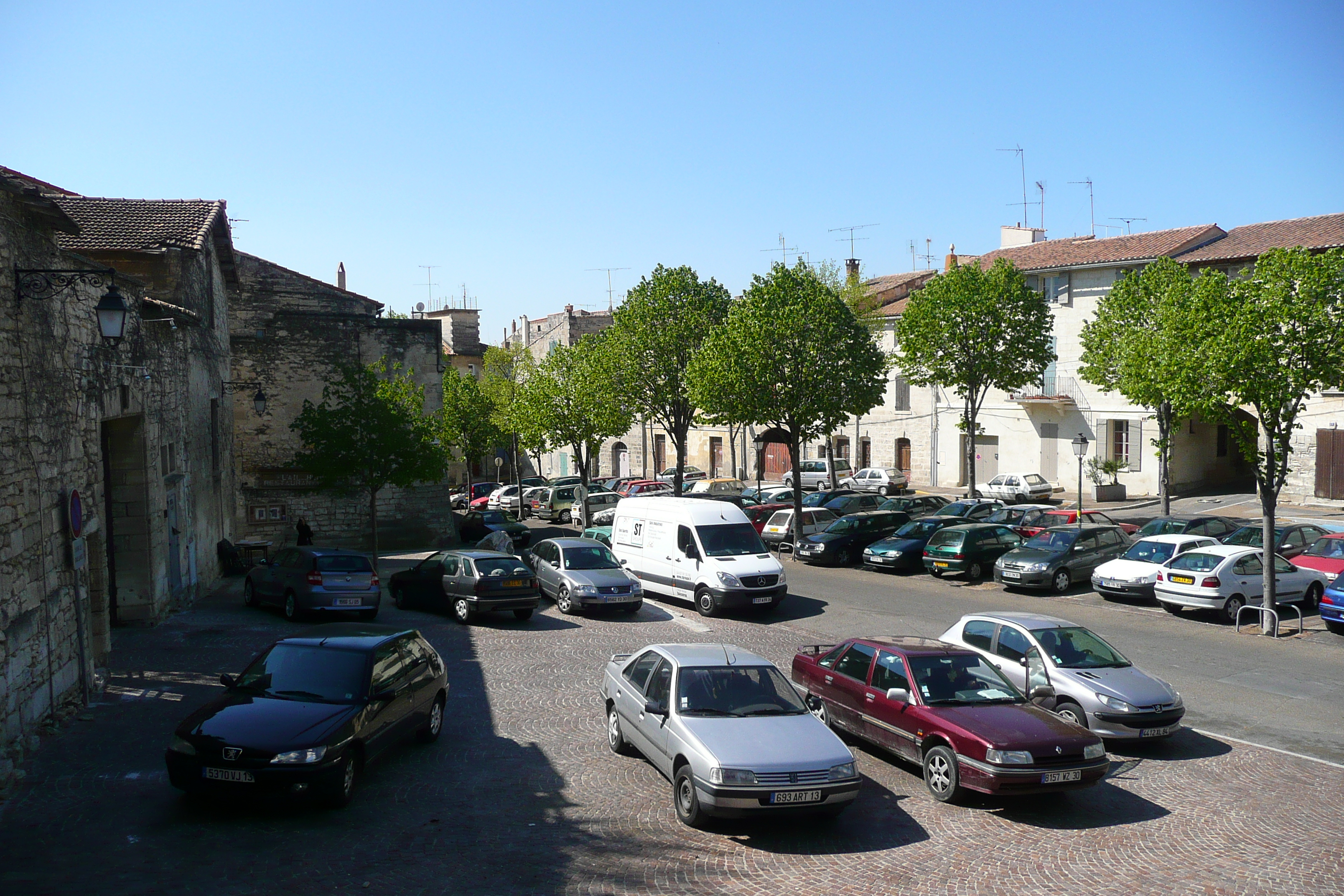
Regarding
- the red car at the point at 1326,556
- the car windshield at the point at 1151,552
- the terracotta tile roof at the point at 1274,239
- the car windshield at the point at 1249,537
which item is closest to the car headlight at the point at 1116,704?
the car windshield at the point at 1151,552

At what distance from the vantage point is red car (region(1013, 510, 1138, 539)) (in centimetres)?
2703

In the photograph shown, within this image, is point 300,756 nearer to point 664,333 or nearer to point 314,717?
point 314,717

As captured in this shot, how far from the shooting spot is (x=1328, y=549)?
20703 millimetres

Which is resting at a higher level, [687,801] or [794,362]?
[794,362]

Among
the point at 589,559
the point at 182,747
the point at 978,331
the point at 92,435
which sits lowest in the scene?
the point at 589,559

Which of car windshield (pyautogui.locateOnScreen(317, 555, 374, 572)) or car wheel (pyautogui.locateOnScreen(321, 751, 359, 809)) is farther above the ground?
car windshield (pyautogui.locateOnScreen(317, 555, 374, 572))

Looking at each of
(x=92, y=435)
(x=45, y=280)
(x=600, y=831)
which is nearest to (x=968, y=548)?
(x=600, y=831)

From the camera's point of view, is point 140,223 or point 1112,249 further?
point 1112,249

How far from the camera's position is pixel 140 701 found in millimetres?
12258

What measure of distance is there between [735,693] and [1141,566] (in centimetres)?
1479

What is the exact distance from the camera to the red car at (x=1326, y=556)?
20.1 meters

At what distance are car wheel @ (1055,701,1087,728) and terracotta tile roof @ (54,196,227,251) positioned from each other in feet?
62.4

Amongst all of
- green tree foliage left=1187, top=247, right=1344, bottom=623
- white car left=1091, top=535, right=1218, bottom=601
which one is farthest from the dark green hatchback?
green tree foliage left=1187, top=247, right=1344, bottom=623

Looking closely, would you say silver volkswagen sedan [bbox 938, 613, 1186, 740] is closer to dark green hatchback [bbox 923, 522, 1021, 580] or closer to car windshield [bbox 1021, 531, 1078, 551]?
car windshield [bbox 1021, 531, 1078, 551]
